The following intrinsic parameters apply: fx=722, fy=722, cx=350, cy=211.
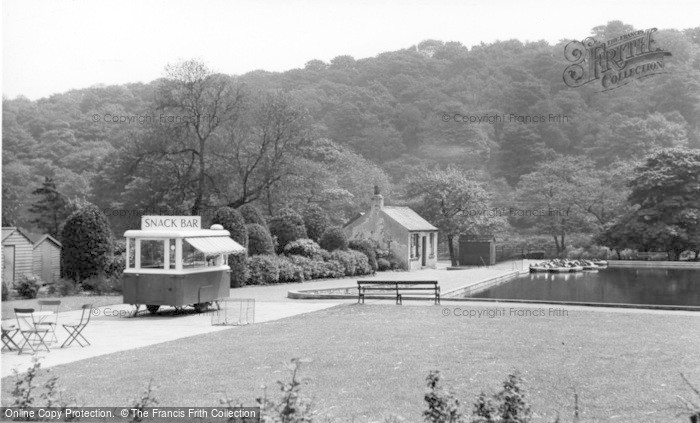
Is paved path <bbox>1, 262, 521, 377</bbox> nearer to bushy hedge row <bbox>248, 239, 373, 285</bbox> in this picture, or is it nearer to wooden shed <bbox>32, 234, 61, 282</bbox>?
bushy hedge row <bbox>248, 239, 373, 285</bbox>

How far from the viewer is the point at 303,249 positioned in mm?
27281

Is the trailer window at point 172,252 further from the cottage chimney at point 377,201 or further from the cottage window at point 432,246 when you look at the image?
the cottage window at point 432,246

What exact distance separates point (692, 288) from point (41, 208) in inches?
1069

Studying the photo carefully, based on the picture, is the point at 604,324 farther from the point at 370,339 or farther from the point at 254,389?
the point at 254,389

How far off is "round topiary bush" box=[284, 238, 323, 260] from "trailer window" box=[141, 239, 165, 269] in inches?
472

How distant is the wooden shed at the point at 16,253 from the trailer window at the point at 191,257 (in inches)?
307

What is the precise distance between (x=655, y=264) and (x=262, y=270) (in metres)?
22.8

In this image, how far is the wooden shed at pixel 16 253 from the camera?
68.7ft

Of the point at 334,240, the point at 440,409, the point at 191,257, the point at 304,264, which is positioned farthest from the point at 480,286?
the point at 440,409

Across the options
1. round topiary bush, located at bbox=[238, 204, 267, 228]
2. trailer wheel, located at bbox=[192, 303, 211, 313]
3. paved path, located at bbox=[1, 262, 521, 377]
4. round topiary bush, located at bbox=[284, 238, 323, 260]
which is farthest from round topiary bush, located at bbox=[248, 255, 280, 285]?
trailer wheel, located at bbox=[192, 303, 211, 313]

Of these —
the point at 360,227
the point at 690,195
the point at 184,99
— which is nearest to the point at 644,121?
the point at 690,195

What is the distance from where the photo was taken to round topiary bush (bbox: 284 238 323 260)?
2720 cm

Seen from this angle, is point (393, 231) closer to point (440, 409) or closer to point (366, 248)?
Answer: point (366, 248)

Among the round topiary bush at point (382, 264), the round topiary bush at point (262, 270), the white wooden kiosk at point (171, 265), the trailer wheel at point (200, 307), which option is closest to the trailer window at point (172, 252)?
the white wooden kiosk at point (171, 265)
